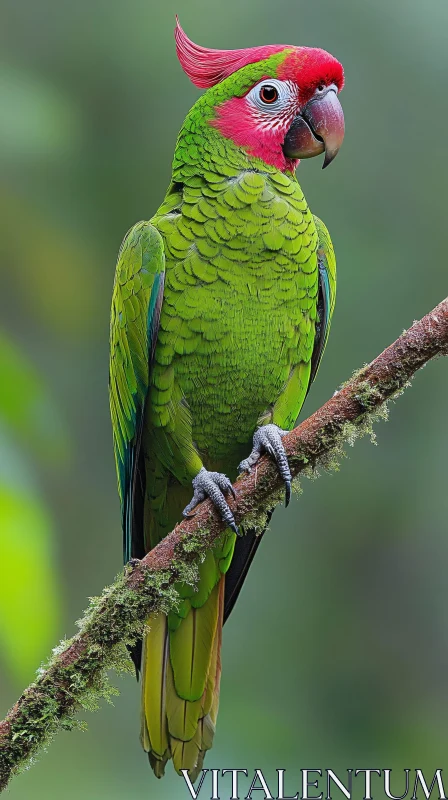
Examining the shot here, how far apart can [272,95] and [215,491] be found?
114 centimetres

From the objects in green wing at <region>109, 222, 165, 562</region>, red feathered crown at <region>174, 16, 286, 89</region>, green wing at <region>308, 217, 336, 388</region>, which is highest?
red feathered crown at <region>174, 16, 286, 89</region>

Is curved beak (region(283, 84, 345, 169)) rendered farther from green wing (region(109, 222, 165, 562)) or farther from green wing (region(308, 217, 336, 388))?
green wing (region(109, 222, 165, 562))

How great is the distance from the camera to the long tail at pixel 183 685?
2.22 m

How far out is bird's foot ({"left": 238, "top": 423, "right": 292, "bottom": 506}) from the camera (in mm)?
1723

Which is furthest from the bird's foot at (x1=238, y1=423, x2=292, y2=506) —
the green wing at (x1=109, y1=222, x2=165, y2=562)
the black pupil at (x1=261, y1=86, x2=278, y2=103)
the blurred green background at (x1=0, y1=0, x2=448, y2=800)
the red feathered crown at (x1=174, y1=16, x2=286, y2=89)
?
the blurred green background at (x1=0, y1=0, x2=448, y2=800)

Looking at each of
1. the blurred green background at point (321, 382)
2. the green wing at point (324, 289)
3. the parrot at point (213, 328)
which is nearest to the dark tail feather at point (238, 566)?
the parrot at point (213, 328)

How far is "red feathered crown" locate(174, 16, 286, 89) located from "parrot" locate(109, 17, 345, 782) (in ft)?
0.04

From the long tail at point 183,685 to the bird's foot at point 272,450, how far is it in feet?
1.67

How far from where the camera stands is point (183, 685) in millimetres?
2266

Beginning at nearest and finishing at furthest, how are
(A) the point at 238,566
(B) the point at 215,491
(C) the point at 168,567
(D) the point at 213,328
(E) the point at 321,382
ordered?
(C) the point at 168,567
(B) the point at 215,491
(D) the point at 213,328
(A) the point at 238,566
(E) the point at 321,382

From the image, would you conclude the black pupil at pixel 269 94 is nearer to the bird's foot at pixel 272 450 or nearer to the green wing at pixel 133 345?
the green wing at pixel 133 345

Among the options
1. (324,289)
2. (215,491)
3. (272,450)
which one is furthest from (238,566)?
(324,289)

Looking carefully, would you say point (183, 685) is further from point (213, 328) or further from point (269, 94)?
point (269, 94)

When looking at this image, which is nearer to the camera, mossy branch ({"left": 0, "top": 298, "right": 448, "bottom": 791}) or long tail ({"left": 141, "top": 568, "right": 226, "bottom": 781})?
mossy branch ({"left": 0, "top": 298, "right": 448, "bottom": 791})
